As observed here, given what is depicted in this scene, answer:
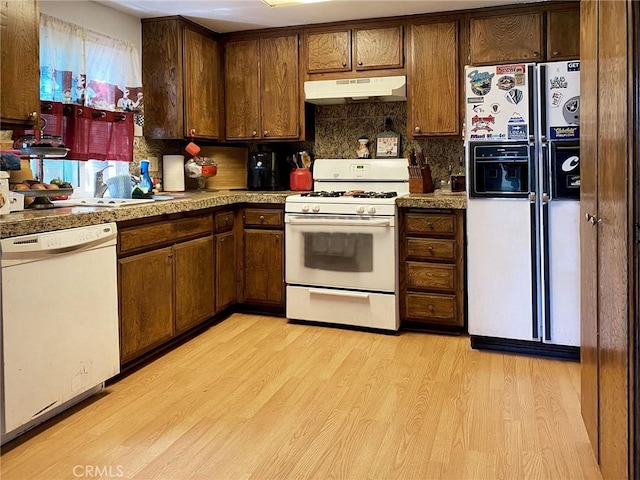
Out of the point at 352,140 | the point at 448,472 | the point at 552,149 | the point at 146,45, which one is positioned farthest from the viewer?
the point at 352,140

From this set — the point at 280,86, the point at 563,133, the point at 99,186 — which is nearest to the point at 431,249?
the point at 563,133

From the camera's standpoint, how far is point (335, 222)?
3566 mm

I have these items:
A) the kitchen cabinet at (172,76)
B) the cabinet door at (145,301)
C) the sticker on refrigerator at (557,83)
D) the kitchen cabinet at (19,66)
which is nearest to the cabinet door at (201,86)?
the kitchen cabinet at (172,76)

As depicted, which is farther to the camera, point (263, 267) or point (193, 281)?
point (263, 267)

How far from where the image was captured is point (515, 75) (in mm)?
3004

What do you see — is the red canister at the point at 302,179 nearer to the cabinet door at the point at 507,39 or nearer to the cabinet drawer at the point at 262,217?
the cabinet drawer at the point at 262,217

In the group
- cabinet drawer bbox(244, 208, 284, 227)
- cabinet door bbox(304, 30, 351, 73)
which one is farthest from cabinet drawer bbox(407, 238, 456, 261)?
cabinet door bbox(304, 30, 351, 73)

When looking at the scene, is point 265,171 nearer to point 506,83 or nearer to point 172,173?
point 172,173

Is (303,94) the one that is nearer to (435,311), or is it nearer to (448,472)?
(435,311)

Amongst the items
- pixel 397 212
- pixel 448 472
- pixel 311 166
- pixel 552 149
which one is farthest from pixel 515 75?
pixel 448 472

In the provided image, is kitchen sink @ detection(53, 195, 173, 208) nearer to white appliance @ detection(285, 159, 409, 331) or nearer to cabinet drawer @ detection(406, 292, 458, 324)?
white appliance @ detection(285, 159, 409, 331)

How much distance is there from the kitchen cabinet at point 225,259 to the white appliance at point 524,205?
167cm

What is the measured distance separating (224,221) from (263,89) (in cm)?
111

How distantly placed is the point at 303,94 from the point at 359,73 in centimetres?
45
